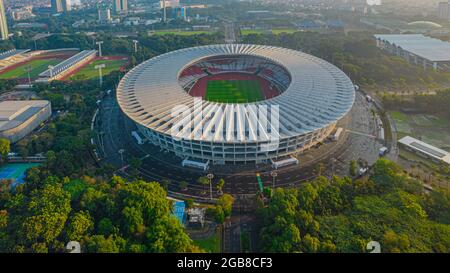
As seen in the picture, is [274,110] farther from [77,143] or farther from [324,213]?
[77,143]

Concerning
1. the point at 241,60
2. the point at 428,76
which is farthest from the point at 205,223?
the point at 428,76

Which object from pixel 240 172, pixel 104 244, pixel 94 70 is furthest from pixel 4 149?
pixel 94 70

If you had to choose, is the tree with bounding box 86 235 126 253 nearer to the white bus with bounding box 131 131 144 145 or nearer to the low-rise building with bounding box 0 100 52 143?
the white bus with bounding box 131 131 144 145

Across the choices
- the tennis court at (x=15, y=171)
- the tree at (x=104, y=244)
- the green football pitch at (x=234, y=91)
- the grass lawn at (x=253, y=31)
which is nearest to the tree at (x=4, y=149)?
the tennis court at (x=15, y=171)

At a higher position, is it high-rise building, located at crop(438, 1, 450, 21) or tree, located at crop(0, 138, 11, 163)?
high-rise building, located at crop(438, 1, 450, 21)

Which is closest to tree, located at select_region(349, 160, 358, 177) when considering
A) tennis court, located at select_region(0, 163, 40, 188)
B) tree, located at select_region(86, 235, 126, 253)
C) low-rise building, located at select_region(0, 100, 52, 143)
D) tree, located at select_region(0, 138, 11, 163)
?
tree, located at select_region(86, 235, 126, 253)

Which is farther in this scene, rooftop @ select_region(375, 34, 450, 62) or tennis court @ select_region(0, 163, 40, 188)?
rooftop @ select_region(375, 34, 450, 62)

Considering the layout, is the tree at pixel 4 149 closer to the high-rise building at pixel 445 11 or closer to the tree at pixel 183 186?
the tree at pixel 183 186
